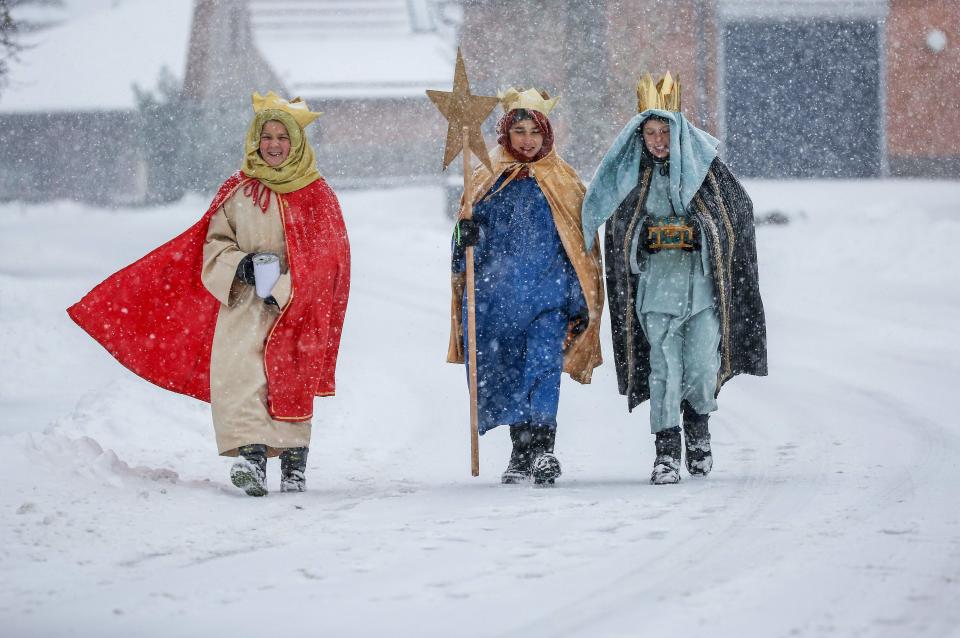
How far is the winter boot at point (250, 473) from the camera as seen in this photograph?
6402 millimetres

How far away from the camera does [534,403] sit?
6828 mm

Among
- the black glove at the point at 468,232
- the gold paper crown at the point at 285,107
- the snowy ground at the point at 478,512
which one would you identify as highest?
the gold paper crown at the point at 285,107

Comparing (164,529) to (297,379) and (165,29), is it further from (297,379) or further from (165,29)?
(165,29)

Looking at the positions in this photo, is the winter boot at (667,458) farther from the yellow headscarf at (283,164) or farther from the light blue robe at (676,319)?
the yellow headscarf at (283,164)

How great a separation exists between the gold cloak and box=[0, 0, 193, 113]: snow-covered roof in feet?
98.0

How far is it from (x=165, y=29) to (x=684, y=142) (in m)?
38.4

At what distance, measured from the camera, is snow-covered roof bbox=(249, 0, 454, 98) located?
32219mm

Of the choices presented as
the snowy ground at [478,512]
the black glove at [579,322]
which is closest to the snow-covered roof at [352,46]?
the snowy ground at [478,512]

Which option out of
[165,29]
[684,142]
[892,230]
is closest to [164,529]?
[684,142]

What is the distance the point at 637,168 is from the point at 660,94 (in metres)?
0.38

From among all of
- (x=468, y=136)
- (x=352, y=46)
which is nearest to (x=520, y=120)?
(x=468, y=136)

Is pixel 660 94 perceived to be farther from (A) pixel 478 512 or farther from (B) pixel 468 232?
(A) pixel 478 512

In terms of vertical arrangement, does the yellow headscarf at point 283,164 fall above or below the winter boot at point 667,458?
above

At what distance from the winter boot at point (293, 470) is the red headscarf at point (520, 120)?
1815 millimetres
